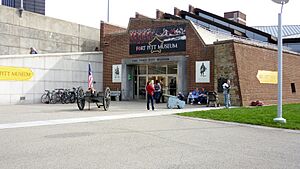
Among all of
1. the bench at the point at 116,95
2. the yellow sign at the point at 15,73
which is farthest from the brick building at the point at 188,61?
the yellow sign at the point at 15,73

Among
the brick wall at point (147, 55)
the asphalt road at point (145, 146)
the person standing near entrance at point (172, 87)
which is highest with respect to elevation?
the brick wall at point (147, 55)

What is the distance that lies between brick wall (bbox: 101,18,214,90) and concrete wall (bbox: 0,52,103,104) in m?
0.87

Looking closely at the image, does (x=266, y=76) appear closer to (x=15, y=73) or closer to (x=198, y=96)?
(x=198, y=96)

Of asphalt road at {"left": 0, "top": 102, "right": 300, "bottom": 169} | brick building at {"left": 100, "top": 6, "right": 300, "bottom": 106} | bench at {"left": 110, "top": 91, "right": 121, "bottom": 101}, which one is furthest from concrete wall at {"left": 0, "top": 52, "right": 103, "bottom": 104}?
asphalt road at {"left": 0, "top": 102, "right": 300, "bottom": 169}

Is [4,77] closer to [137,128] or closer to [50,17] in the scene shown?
[50,17]

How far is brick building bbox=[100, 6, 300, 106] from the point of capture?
22078 mm

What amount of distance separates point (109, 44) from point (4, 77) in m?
10.3

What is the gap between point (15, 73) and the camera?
21984 millimetres

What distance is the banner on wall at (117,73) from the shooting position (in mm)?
28528

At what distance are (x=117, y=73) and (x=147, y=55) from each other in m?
3.41

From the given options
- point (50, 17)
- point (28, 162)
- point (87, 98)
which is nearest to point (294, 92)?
point (87, 98)

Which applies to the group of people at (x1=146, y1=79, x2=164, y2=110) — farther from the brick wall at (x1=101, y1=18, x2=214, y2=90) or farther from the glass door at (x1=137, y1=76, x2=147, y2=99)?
the brick wall at (x1=101, y1=18, x2=214, y2=90)

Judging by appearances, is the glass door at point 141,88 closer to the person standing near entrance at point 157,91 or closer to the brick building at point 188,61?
the brick building at point 188,61

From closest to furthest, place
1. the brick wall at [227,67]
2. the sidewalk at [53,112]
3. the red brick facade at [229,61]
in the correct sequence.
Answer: the sidewalk at [53,112] < the brick wall at [227,67] < the red brick facade at [229,61]
